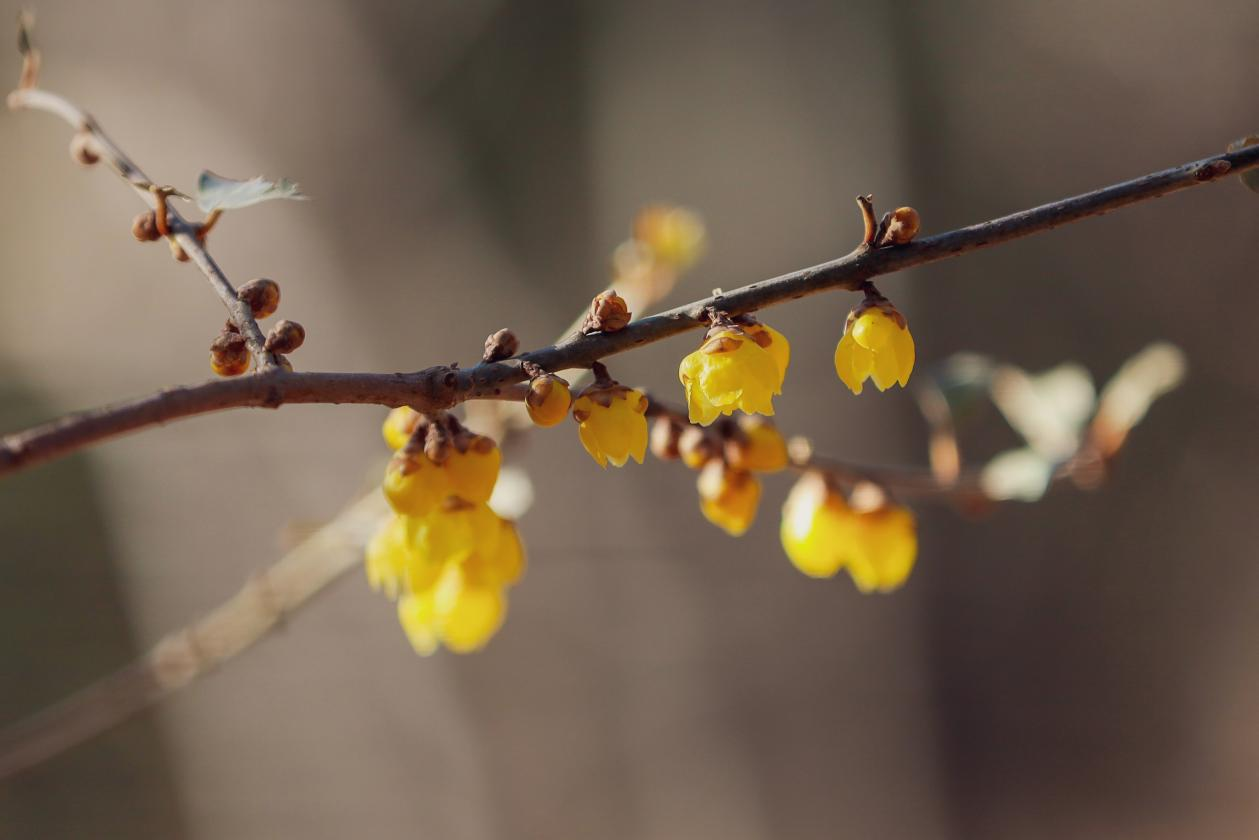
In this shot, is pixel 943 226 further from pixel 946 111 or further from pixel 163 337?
pixel 163 337

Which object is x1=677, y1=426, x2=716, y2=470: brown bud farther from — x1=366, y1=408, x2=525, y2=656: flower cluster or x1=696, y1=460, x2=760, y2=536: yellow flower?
x1=366, y1=408, x2=525, y2=656: flower cluster

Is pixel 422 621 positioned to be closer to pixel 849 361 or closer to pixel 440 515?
pixel 440 515

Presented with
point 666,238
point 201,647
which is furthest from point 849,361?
point 201,647

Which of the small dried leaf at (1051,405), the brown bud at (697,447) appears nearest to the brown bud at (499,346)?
the brown bud at (697,447)

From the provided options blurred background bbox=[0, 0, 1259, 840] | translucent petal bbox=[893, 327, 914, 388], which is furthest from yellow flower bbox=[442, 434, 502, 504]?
blurred background bbox=[0, 0, 1259, 840]

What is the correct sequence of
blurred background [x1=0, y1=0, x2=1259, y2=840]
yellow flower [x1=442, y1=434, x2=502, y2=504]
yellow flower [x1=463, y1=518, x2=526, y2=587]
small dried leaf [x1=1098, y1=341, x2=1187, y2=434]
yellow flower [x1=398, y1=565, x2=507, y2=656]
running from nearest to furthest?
yellow flower [x1=442, y1=434, x2=502, y2=504] → yellow flower [x1=463, y1=518, x2=526, y2=587] → yellow flower [x1=398, y1=565, x2=507, y2=656] → small dried leaf [x1=1098, y1=341, x2=1187, y2=434] → blurred background [x1=0, y1=0, x2=1259, y2=840]

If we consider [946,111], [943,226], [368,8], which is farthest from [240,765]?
[946,111]
